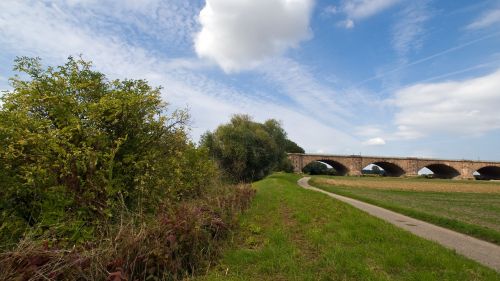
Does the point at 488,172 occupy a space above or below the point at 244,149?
above

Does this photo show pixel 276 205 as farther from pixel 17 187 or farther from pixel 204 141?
pixel 204 141

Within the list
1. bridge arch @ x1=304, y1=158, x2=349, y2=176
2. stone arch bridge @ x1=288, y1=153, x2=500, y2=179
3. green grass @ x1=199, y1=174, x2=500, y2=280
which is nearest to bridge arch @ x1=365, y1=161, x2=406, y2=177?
stone arch bridge @ x1=288, y1=153, x2=500, y2=179

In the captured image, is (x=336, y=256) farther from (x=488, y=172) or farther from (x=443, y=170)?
(x=488, y=172)

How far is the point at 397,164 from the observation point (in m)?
85.1

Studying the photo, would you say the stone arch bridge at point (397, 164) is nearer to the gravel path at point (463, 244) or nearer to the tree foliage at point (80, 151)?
the gravel path at point (463, 244)

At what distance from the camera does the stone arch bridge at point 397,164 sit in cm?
7641

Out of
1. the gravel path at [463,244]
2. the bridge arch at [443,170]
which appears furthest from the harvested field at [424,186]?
the bridge arch at [443,170]

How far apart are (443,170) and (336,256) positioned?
10406 cm

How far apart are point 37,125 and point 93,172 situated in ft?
3.98

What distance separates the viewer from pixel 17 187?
208 inches

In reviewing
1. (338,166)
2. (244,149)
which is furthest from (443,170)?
(244,149)

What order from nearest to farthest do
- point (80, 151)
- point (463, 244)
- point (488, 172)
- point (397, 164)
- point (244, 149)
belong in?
point (80, 151) → point (463, 244) → point (244, 149) → point (397, 164) → point (488, 172)

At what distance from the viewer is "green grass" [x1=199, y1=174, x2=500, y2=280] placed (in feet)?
17.8

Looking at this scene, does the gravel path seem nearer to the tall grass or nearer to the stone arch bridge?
the tall grass
